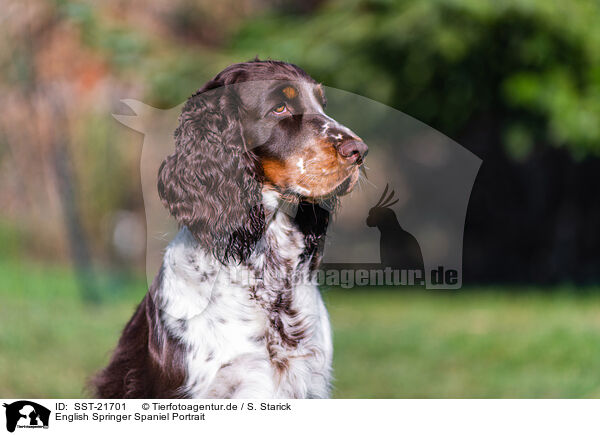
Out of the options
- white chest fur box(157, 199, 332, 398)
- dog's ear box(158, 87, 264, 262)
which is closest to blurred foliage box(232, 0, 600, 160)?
dog's ear box(158, 87, 264, 262)

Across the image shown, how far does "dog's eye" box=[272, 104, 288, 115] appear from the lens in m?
2.35

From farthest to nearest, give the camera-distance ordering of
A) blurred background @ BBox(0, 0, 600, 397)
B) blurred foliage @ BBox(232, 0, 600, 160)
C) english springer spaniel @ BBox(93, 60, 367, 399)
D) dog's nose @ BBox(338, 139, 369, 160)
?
1. blurred foliage @ BBox(232, 0, 600, 160)
2. blurred background @ BBox(0, 0, 600, 397)
3. english springer spaniel @ BBox(93, 60, 367, 399)
4. dog's nose @ BBox(338, 139, 369, 160)

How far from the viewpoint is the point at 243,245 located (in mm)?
2406

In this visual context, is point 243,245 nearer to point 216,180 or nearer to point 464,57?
point 216,180

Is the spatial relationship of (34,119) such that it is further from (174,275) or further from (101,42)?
(174,275)

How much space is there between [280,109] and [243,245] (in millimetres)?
514

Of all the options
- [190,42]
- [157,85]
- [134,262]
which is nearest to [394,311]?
[134,262]

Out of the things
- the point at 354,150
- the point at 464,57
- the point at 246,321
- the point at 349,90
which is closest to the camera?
the point at 354,150
